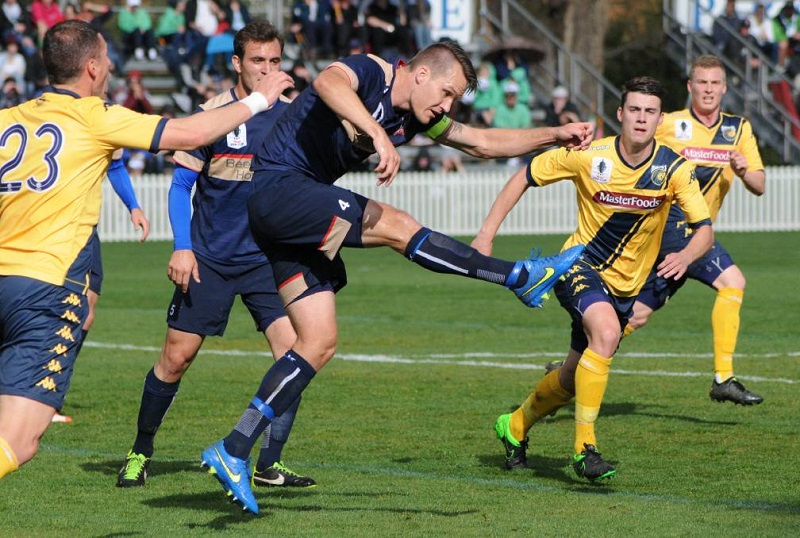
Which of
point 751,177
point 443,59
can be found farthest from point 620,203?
point 751,177

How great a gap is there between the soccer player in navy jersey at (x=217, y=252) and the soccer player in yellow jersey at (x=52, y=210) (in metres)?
1.87

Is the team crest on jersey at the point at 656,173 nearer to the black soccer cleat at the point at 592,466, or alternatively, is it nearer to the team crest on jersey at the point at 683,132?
the black soccer cleat at the point at 592,466

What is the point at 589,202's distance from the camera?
8203mm

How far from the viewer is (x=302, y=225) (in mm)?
6168

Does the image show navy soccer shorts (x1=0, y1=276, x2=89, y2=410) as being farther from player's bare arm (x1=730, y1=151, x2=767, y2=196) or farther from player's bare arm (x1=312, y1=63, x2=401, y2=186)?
player's bare arm (x1=730, y1=151, x2=767, y2=196)

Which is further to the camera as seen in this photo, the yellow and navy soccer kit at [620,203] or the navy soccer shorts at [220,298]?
the yellow and navy soccer kit at [620,203]

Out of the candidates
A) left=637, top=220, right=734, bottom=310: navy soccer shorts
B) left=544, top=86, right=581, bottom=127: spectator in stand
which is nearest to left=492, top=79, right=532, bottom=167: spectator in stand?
left=544, top=86, right=581, bottom=127: spectator in stand

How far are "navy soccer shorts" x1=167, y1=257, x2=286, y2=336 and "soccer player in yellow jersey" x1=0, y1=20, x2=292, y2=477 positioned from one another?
1894 millimetres

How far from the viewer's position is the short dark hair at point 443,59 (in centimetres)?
631

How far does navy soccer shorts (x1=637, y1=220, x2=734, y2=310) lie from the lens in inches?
374

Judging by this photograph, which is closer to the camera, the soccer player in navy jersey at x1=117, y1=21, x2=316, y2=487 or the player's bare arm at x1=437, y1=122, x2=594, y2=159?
the player's bare arm at x1=437, y1=122, x2=594, y2=159

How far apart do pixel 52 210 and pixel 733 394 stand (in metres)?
5.44

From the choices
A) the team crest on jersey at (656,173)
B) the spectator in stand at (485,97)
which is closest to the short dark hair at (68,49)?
the team crest on jersey at (656,173)

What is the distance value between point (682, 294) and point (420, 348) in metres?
5.63
